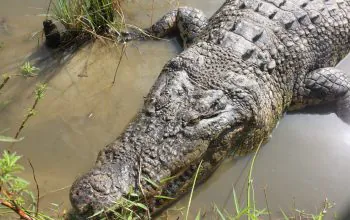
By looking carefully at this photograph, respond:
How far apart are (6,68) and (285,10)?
112 inches

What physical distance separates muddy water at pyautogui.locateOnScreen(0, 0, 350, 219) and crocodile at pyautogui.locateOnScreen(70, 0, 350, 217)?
7.7 inches

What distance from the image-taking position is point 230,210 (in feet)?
11.7

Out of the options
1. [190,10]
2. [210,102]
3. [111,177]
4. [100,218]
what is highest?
[190,10]

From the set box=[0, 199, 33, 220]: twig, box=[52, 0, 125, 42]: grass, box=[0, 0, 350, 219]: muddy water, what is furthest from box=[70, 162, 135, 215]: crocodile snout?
box=[52, 0, 125, 42]: grass

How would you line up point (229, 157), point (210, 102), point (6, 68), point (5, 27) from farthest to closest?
1. point (5, 27)
2. point (6, 68)
3. point (229, 157)
4. point (210, 102)

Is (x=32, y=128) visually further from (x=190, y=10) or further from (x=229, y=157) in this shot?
(x=190, y=10)

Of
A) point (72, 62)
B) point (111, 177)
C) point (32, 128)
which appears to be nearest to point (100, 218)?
point (111, 177)

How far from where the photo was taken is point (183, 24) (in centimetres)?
488

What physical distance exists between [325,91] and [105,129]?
2162 mm

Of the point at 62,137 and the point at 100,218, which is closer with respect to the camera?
the point at 100,218

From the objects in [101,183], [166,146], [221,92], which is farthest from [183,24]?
[101,183]

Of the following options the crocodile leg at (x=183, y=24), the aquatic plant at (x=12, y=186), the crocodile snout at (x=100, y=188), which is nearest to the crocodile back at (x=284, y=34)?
the crocodile leg at (x=183, y=24)

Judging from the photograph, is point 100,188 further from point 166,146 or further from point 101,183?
point 166,146

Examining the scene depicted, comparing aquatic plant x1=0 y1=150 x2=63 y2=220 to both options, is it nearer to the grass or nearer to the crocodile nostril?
the crocodile nostril
